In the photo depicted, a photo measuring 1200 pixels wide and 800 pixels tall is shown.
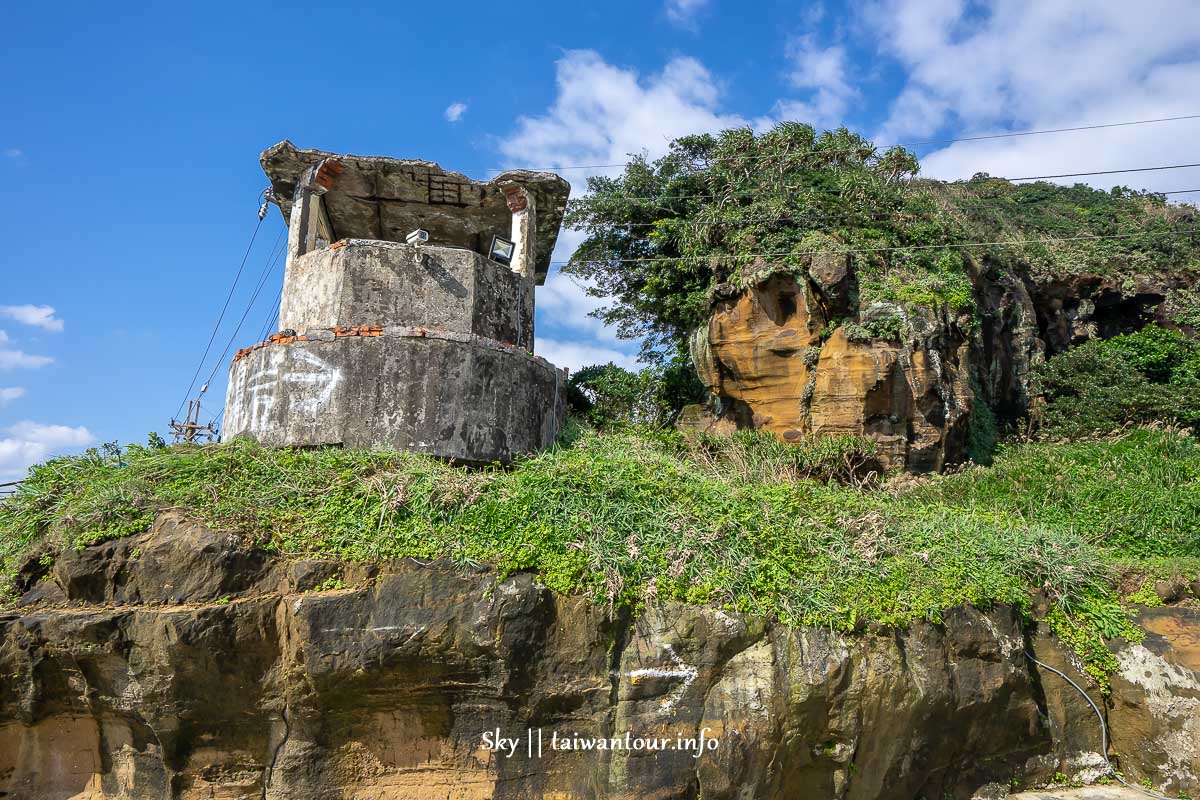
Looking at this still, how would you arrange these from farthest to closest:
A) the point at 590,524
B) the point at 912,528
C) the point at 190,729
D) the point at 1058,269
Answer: the point at 1058,269 → the point at 912,528 → the point at 590,524 → the point at 190,729

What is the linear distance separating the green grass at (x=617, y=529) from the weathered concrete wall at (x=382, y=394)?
530 millimetres

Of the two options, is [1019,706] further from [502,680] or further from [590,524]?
[502,680]

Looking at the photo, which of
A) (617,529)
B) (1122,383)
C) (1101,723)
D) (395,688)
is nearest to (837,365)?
(1101,723)

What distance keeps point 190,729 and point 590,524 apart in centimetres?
339

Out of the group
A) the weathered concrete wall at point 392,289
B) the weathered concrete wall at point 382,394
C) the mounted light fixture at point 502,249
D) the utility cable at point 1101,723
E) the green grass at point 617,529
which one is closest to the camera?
the green grass at point 617,529

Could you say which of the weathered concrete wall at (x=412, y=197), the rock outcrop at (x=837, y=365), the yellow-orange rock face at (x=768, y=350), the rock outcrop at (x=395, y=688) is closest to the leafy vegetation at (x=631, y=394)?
the rock outcrop at (x=837, y=365)

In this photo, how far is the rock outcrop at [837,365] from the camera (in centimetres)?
1220

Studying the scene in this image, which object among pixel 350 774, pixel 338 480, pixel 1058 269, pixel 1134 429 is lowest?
pixel 350 774

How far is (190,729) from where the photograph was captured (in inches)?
240

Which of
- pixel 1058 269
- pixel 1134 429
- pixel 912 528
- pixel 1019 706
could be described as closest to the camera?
pixel 1019 706

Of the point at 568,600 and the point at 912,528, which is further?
the point at 912,528

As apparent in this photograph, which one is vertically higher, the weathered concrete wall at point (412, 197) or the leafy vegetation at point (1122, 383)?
the weathered concrete wall at point (412, 197)

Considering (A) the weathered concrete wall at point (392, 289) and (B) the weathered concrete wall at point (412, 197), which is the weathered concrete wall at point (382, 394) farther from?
(B) the weathered concrete wall at point (412, 197)

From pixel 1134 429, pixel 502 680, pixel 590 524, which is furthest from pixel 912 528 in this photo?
pixel 1134 429
